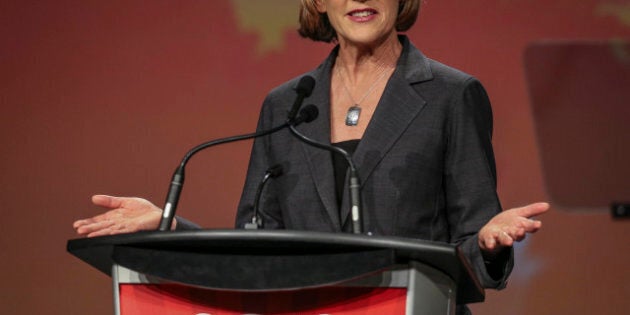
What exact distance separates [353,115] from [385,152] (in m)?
0.15

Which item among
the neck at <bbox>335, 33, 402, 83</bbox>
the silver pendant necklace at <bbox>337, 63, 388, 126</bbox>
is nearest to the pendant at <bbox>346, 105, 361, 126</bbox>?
the silver pendant necklace at <bbox>337, 63, 388, 126</bbox>

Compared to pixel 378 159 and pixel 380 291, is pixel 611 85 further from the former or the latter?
pixel 380 291

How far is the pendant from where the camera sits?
189 cm

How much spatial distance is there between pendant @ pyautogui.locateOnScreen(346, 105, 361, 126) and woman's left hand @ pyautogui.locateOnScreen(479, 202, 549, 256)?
585mm

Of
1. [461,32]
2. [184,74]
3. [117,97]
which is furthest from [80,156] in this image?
[461,32]

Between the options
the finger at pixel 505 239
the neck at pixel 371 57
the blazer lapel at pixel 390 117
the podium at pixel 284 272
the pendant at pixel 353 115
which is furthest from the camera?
the neck at pixel 371 57

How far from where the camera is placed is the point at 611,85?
3.08m

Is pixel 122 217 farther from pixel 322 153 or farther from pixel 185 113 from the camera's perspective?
pixel 185 113

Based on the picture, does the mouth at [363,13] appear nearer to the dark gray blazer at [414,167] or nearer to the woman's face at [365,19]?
the woman's face at [365,19]

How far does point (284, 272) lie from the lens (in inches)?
48.1

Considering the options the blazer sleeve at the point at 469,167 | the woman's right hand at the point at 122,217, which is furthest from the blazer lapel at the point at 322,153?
the woman's right hand at the point at 122,217

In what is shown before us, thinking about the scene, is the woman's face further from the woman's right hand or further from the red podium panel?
the red podium panel

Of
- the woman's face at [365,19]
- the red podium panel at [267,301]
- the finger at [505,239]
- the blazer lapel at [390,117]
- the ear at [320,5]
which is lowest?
the red podium panel at [267,301]

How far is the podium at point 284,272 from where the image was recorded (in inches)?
46.5
